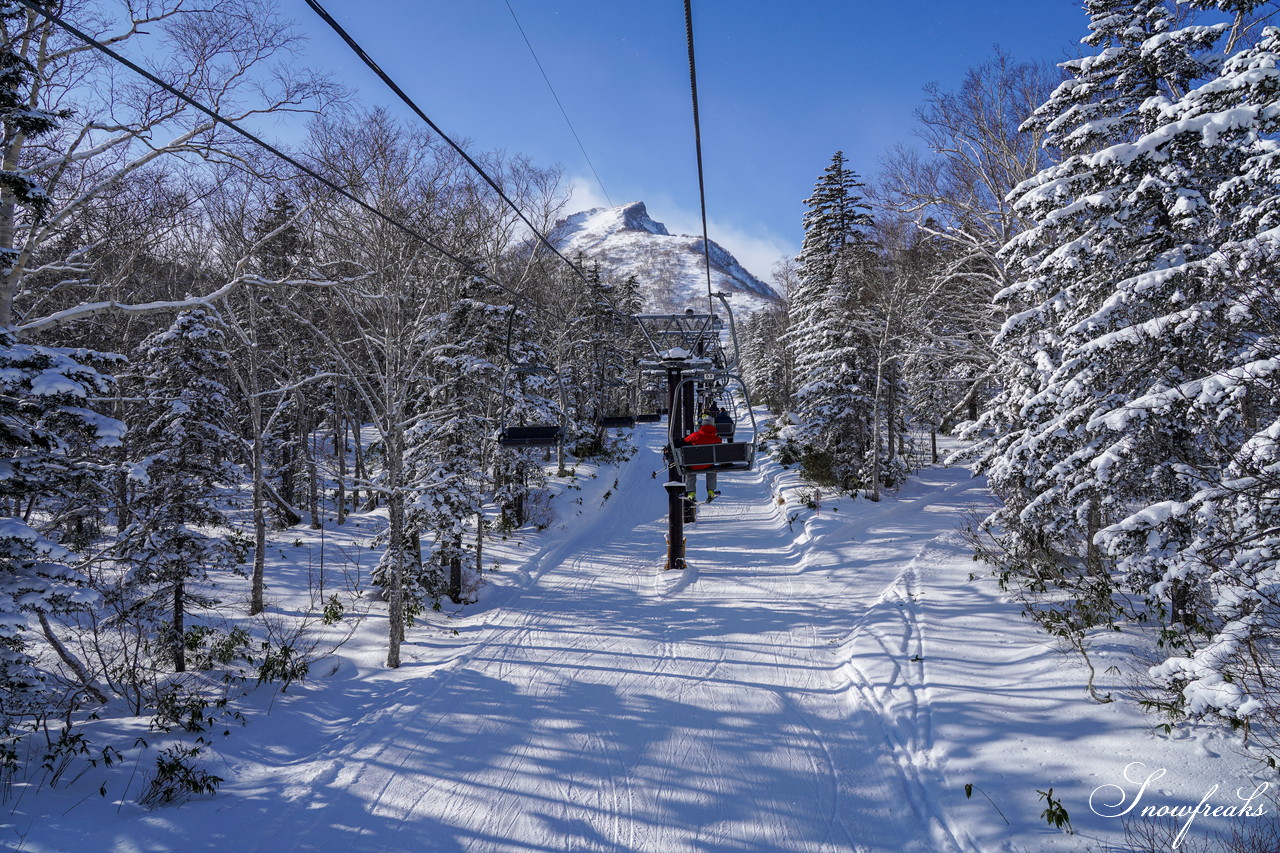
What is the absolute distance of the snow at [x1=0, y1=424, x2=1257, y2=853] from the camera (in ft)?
19.3

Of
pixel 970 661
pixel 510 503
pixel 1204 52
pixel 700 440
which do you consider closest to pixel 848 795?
pixel 970 661

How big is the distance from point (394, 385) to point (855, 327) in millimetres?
17473

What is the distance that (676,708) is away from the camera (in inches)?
337

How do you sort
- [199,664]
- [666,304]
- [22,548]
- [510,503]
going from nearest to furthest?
1. [22,548]
2. [199,664]
3. [510,503]
4. [666,304]

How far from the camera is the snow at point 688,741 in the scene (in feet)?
19.3

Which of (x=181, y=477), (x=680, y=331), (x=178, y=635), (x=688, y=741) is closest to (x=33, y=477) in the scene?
(x=178, y=635)

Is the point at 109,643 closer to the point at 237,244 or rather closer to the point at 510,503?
the point at 237,244

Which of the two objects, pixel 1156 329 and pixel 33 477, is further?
pixel 1156 329

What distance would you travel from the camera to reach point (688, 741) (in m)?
7.68

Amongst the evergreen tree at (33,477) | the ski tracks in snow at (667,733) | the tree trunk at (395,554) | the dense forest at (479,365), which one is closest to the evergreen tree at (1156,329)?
the dense forest at (479,365)

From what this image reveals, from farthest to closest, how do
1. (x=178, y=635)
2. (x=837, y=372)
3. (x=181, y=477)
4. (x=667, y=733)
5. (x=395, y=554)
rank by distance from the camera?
(x=837, y=372) < (x=181, y=477) < (x=395, y=554) < (x=178, y=635) < (x=667, y=733)

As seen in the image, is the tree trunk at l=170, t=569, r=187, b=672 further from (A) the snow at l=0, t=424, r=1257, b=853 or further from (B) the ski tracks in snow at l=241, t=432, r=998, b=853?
(B) the ski tracks in snow at l=241, t=432, r=998, b=853

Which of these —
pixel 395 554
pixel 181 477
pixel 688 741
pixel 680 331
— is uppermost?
pixel 680 331

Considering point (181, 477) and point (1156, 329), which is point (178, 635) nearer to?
point (181, 477)
